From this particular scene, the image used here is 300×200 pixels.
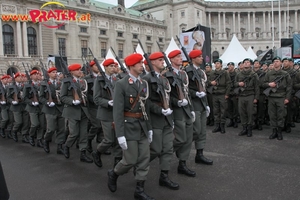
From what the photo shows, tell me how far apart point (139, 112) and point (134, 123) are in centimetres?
19

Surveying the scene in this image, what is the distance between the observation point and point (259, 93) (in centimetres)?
866

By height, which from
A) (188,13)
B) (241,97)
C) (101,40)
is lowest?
(241,97)

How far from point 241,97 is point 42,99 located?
18.2ft

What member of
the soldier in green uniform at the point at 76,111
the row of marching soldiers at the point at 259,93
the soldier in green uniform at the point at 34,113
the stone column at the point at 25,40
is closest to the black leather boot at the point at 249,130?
the row of marching soldiers at the point at 259,93

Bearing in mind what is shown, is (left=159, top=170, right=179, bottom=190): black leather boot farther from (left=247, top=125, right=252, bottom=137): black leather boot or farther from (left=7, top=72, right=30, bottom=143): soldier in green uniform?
(left=7, top=72, right=30, bottom=143): soldier in green uniform

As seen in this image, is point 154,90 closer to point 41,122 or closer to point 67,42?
point 41,122

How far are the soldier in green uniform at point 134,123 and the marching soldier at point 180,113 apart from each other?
0.82m

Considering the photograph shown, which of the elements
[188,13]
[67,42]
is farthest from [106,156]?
[188,13]

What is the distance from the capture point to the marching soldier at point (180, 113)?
5.03 m

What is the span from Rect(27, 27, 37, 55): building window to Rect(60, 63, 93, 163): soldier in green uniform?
37017 mm

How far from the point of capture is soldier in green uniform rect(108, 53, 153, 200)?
4.18 m

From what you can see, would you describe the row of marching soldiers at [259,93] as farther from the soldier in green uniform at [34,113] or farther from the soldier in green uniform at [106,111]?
the soldier in green uniform at [34,113]

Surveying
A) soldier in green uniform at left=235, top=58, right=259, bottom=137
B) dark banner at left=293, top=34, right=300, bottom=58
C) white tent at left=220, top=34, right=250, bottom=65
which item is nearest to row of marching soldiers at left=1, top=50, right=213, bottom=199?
soldier in green uniform at left=235, top=58, right=259, bottom=137

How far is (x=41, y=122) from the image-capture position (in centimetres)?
842
